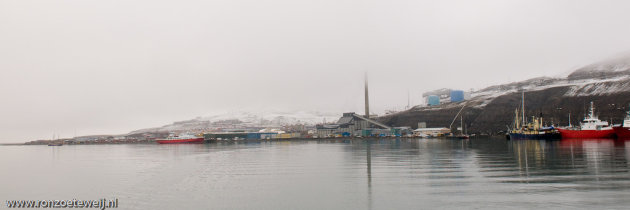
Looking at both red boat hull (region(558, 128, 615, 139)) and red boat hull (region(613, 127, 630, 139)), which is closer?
red boat hull (region(613, 127, 630, 139))

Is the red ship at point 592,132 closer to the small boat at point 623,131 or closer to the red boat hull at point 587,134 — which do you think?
the red boat hull at point 587,134

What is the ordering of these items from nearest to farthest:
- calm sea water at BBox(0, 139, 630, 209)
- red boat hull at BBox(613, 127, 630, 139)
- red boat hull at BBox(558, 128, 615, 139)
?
calm sea water at BBox(0, 139, 630, 209) → red boat hull at BBox(613, 127, 630, 139) → red boat hull at BBox(558, 128, 615, 139)

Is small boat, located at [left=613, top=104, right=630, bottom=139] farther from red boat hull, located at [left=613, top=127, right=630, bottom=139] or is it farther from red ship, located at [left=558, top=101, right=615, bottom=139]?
red ship, located at [left=558, top=101, right=615, bottom=139]

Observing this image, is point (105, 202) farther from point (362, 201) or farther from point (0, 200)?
point (362, 201)

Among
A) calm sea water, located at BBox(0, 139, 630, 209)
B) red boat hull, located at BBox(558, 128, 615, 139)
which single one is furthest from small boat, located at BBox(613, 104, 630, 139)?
calm sea water, located at BBox(0, 139, 630, 209)

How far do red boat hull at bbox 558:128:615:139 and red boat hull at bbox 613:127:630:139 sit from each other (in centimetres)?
96

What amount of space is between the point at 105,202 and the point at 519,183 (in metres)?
22.9

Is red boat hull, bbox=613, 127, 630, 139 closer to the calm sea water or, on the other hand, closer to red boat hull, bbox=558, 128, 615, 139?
red boat hull, bbox=558, 128, 615, 139

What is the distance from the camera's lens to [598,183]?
909 inches

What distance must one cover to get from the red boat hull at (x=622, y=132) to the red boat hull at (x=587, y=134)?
96cm

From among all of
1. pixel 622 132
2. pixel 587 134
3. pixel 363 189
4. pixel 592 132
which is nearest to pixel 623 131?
pixel 622 132

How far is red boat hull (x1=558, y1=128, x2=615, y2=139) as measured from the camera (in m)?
102

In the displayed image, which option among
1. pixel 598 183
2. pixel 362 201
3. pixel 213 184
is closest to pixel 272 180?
pixel 213 184

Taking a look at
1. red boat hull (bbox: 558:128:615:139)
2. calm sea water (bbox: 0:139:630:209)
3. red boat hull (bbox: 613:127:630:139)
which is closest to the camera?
calm sea water (bbox: 0:139:630:209)
